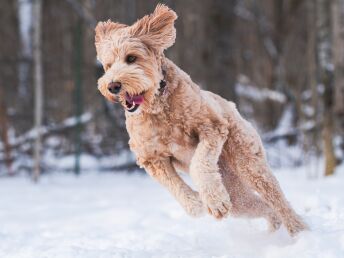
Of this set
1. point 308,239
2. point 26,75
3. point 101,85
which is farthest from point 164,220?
point 26,75

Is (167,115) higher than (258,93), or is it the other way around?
(167,115)

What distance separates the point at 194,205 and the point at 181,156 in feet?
1.10

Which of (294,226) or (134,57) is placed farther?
(294,226)

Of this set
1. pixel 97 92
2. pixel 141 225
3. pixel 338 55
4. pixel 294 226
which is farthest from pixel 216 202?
pixel 97 92

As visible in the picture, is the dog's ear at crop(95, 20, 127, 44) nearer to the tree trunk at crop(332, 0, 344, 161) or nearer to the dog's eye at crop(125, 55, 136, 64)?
the dog's eye at crop(125, 55, 136, 64)

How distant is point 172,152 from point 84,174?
19.8ft

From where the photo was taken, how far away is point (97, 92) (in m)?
9.84

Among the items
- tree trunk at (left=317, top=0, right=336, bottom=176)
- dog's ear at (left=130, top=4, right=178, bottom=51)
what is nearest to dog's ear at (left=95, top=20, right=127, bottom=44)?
dog's ear at (left=130, top=4, right=178, bottom=51)

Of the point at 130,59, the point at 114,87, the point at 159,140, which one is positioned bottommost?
the point at 159,140

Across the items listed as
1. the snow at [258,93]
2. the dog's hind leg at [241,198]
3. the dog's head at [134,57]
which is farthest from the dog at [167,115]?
the snow at [258,93]

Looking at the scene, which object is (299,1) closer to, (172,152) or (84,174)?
(84,174)

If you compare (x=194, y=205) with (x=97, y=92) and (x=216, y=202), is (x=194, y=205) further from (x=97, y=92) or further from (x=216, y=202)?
(x=97, y=92)

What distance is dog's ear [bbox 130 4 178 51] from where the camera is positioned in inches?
157

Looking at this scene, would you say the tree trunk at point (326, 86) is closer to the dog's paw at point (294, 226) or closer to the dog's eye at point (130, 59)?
the dog's paw at point (294, 226)
